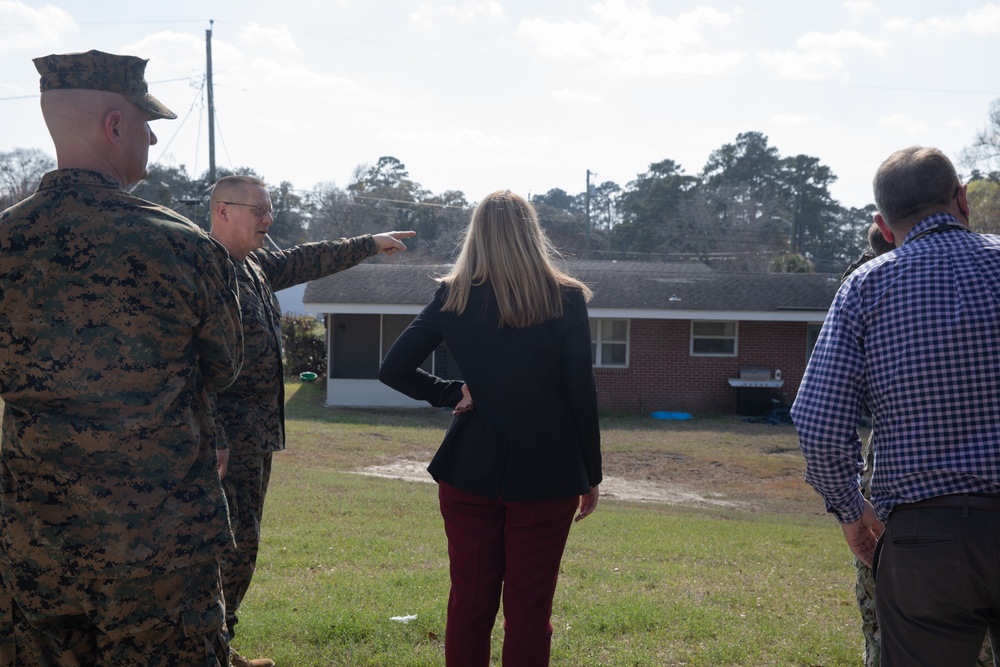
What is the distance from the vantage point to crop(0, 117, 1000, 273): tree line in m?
54.0

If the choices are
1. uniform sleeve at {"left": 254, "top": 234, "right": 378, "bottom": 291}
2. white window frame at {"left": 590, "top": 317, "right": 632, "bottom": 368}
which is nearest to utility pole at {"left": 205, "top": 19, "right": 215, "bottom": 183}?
white window frame at {"left": 590, "top": 317, "right": 632, "bottom": 368}

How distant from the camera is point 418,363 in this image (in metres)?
3.69

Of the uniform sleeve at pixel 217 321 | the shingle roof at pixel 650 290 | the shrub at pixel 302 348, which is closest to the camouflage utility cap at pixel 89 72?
the uniform sleeve at pixel 217 321

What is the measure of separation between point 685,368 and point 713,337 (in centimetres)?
124

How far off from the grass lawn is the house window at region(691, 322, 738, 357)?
39.9ft

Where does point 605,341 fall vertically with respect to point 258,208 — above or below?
below

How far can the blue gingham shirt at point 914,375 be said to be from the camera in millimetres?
2473

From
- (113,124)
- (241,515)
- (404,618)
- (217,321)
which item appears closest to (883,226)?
(217,321)

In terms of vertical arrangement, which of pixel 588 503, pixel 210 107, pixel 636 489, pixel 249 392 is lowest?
pixel 636 489

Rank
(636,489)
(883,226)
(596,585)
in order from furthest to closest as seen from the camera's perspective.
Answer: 1. (636,489)
2. (596,585)
3. (883,226)

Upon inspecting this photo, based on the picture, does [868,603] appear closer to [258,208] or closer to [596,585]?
[596,585]

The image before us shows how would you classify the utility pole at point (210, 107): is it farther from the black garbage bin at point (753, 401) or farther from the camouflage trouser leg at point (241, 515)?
the camouflage trouser leg at point (241, 515)

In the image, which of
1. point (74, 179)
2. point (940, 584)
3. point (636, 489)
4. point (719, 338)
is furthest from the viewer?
point (719, 338)

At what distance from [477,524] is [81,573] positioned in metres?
1.49
